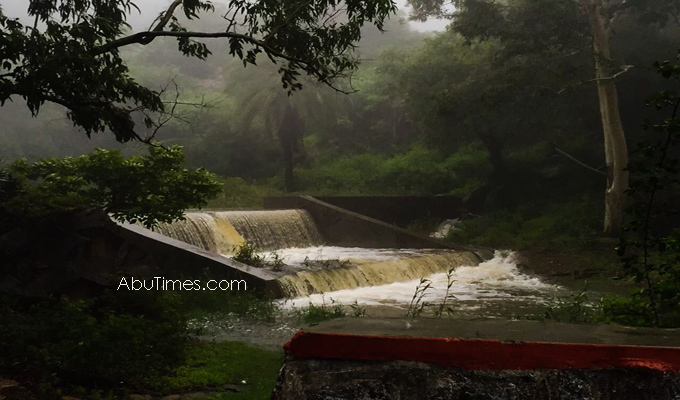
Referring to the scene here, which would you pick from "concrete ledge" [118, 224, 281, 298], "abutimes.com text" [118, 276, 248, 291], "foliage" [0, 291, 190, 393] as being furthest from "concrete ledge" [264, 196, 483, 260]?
"foliage" [0, 291, 190, 393]

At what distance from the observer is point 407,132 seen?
36.3 meters

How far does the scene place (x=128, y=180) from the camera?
32.0 ft

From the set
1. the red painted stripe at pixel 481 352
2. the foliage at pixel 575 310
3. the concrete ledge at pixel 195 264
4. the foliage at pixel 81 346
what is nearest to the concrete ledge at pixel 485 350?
the red painted stripe at pixel 481 352

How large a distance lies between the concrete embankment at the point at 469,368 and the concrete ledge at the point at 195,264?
29.6 feet

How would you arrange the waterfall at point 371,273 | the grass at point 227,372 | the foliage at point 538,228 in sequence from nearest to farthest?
the grass at point 227,372
the waterfall at point 371,273
the foliage at point 538,228

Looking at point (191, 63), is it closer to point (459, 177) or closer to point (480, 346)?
point (459, 177)

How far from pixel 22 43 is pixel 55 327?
2.60m

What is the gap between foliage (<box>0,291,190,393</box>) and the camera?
562cm

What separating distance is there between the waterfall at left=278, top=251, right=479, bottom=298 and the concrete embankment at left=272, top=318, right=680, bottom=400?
9283 millimetres

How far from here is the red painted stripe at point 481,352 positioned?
2.54m

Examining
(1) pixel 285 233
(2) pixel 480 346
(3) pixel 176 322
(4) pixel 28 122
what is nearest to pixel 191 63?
(4) pixel 28 122

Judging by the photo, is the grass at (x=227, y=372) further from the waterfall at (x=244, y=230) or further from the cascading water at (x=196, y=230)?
the cascading water at (x=196, y=230)

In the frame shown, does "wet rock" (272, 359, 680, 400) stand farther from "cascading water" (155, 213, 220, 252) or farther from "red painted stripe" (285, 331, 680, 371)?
"cascading water" (155, 213, 220, 252)

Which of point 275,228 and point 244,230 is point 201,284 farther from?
point 275,228
